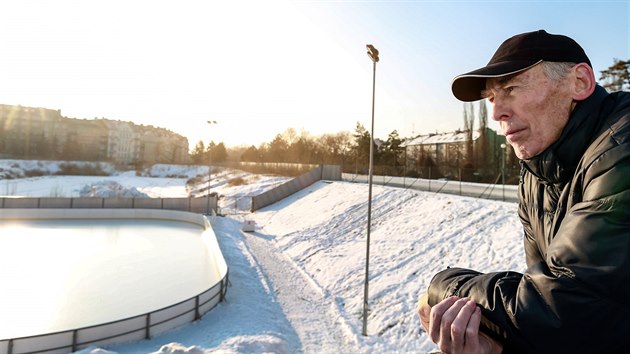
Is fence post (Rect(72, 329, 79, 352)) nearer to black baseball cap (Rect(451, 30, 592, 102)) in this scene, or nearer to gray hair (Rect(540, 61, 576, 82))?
black baseball cap (Rect(451, 30, 592, 102))

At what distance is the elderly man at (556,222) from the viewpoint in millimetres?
773

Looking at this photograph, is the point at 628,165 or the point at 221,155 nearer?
the point at 628,165

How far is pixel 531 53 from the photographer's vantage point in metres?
1.13

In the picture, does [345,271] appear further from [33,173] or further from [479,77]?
[33,173]

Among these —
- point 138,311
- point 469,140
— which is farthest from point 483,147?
point 138,311

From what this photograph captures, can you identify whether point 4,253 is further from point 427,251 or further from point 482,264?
point 482,264

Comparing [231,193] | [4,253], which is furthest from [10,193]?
[4,253]

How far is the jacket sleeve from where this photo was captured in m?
0.76

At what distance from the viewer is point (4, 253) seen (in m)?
17.6

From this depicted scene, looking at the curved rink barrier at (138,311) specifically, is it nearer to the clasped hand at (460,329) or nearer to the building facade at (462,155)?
the clasped hand at (460,329)

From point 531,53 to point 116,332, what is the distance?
32.7ft

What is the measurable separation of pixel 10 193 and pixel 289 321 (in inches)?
2103

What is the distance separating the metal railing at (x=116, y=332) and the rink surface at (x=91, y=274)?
5.77ft

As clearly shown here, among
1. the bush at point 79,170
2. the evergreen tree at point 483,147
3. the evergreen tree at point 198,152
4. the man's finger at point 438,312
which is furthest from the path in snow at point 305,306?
the evergreen tree at point 198,152
